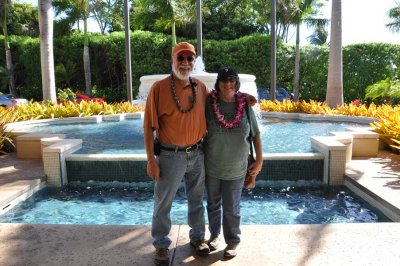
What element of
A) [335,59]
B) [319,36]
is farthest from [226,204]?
[319,36]

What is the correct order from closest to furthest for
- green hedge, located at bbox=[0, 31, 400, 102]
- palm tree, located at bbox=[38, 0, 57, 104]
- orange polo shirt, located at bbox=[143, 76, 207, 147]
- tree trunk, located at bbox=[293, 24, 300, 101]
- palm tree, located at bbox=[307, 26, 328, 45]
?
orange polo shirt, located at bbox=[143, 76, 207, 147] < palm tree, located at bbox=[38, 0, 57, 104] < green hedge, located at bbox=[0, 31, 400, 102] < tree trunk, located at bbox=[293, 24, 300, 101] < palm tree, located at bbox=[307, 26, 328, 45]

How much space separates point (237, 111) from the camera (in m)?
2.55

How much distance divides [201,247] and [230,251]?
8.2 inches

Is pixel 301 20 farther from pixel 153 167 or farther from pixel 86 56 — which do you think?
pixel 153 167

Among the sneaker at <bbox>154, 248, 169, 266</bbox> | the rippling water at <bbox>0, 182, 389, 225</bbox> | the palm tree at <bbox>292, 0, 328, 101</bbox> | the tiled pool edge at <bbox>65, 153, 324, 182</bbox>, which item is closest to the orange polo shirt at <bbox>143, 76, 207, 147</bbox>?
the sneaker at <bbox>154, 248, 169, 266</bbox>

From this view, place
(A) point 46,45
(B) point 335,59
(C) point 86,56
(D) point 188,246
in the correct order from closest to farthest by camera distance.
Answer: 1. (D) point 188,246
2. (B) point 335,59
3. (A) point 46,45
4. (C) point 86,56

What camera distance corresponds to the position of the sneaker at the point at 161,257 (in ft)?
8.31

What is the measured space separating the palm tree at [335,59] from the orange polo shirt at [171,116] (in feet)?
32.3

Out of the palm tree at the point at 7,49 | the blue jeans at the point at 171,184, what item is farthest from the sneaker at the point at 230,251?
the palm tree at the point at 7,49

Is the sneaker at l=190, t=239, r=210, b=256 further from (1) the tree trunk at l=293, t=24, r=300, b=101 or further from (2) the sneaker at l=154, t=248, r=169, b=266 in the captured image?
(1) the tree trunk at l=293, t=24, r=300, b=101

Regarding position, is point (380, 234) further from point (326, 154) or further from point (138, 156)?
point (138, 156)

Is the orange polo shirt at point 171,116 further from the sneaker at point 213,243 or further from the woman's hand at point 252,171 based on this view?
the sneaker at point 213,243

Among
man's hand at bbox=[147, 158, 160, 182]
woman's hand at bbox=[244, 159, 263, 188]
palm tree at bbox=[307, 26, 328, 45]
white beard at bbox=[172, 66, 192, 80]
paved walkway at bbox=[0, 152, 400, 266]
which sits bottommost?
paved walkway at bbox=[0, 152, 400, 266]

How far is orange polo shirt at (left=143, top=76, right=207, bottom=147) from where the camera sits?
2.44m
